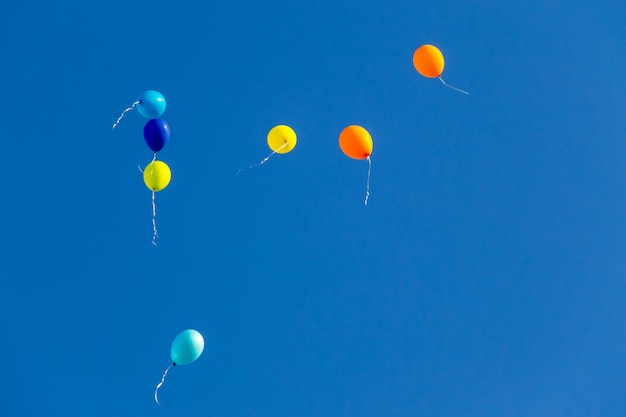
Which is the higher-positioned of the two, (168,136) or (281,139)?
(281,139)

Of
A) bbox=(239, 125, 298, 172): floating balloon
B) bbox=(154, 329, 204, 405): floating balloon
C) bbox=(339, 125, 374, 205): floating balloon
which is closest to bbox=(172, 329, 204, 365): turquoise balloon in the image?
bbox=(154, 329, 204, 405): floating balloon

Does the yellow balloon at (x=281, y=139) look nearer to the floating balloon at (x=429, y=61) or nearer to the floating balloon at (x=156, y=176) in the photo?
the floating balloon at (x=156, y=176)

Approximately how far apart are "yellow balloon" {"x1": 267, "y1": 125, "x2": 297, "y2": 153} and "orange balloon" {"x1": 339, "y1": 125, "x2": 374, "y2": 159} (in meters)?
0.56

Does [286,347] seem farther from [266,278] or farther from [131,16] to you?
[131,16]

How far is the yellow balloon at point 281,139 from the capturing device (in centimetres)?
796

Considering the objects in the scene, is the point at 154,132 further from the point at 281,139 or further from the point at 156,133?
the point at 281,139

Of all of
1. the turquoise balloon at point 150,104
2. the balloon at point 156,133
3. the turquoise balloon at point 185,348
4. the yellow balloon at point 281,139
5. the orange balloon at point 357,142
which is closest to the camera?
the turquoise balloon at point 185,348

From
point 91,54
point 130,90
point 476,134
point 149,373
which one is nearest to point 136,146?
point 130,90

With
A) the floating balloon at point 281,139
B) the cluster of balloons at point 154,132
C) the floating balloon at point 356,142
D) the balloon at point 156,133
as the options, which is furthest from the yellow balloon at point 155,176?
the floating balloon at point 356,142

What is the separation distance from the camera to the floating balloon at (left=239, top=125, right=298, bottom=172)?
7.96 metres

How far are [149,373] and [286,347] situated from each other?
5.44ft

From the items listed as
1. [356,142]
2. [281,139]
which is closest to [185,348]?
[281,139]

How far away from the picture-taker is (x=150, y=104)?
24.8 feet

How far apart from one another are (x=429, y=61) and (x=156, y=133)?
9.52 feet
